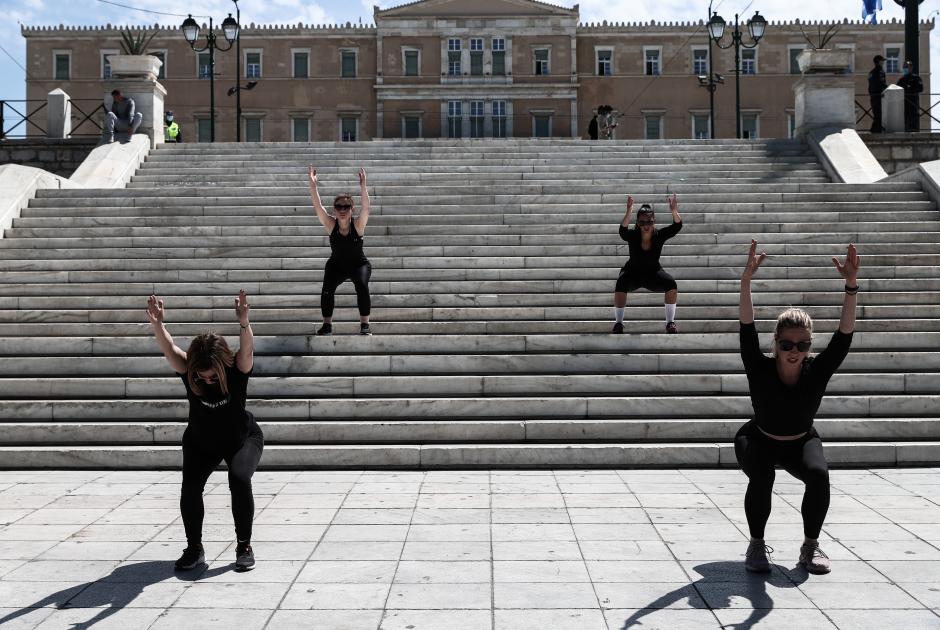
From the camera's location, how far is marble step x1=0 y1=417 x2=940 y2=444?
7973 mm

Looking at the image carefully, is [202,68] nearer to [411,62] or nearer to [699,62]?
[411,62]

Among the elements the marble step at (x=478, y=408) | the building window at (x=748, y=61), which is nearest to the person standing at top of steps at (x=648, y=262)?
the marble step at (x=478, y=408)

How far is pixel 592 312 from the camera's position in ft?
33.7

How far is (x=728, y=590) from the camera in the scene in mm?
4527

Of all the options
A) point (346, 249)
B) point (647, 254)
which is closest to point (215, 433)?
point (346, 249)

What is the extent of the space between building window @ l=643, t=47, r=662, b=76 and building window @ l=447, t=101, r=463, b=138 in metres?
11.0

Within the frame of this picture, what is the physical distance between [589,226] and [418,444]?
19.2ft

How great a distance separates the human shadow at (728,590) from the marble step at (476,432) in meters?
3.07

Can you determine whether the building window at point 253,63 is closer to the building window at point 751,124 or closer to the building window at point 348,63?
the building window at point 348,63

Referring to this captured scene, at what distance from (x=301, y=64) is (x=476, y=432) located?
4964 centimetres

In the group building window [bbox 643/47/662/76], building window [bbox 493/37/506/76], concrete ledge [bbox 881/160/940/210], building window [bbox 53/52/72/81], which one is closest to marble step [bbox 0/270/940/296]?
concrete ledge [bbox 881/160/940/210]

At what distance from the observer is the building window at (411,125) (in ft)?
172

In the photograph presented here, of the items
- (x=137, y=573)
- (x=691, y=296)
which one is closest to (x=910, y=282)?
(x=691, y=296)

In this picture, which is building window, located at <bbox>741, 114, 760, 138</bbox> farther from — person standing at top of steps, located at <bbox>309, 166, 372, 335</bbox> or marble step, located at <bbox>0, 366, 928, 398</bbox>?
person standing at top of steps, located at <bbox>309, 166, 372, 335</bbox>
